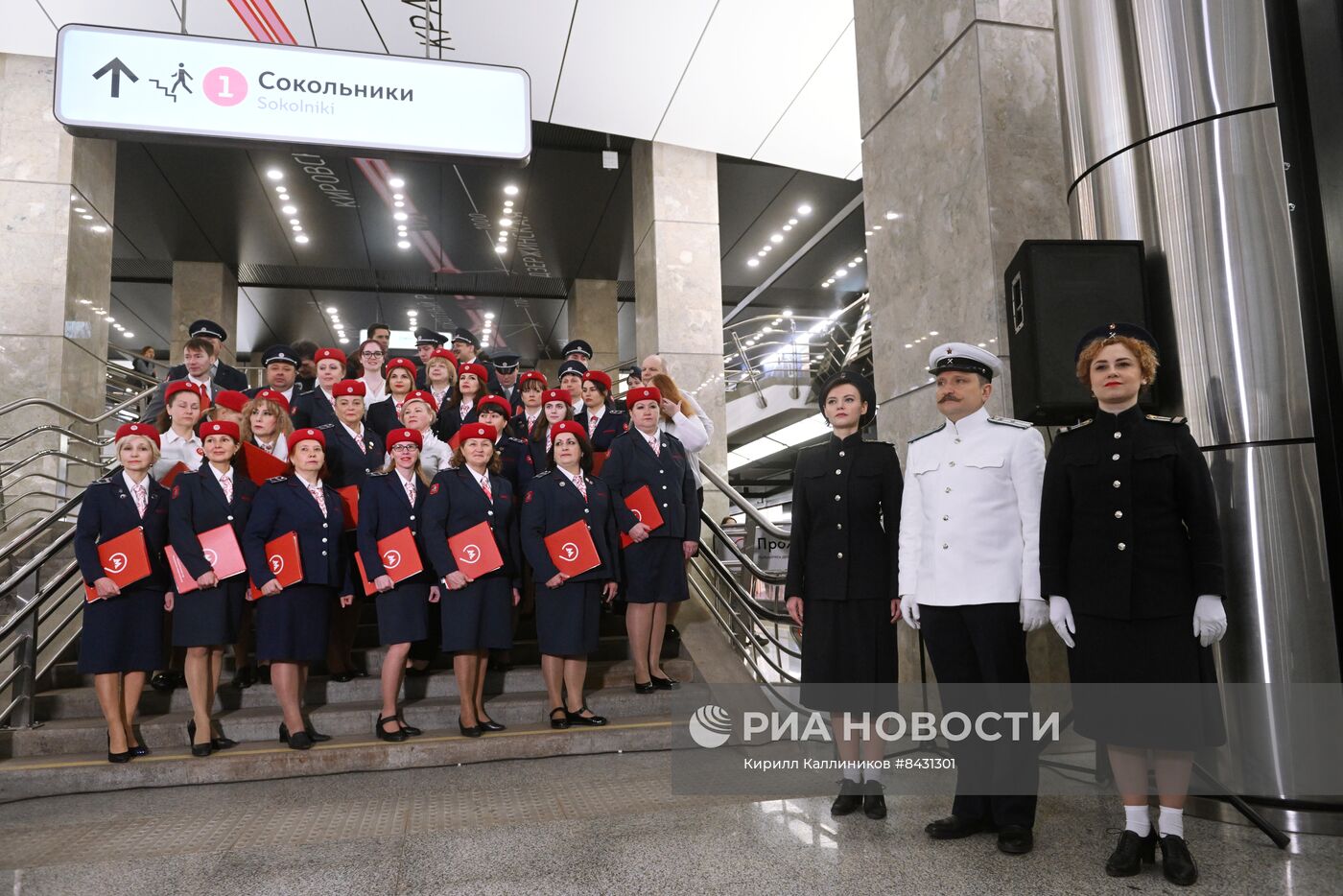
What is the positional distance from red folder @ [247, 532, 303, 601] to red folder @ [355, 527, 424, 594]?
12.7 inches

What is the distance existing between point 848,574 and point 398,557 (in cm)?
243

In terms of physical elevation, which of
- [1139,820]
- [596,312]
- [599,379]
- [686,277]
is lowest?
[1139,820]

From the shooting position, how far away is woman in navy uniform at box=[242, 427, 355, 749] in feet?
14.5

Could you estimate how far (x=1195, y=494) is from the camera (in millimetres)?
2660

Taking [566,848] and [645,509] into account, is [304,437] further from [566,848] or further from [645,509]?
[566,848]

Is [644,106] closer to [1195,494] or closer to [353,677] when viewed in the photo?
[353,677]

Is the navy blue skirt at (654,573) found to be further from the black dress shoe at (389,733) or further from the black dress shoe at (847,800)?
the black dress shoe at (847,800)

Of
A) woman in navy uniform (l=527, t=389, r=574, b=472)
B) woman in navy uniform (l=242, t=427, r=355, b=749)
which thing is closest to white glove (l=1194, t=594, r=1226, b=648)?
woman in navy uniform (l=527, t=389, r=574, b=472)

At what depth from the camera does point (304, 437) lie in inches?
186

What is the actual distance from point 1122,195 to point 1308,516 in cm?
139

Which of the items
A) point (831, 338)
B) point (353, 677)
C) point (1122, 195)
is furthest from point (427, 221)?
point (1122, 195)

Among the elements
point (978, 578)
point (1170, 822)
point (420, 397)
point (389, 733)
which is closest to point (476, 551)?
point (389, 733)

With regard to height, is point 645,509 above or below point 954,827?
above

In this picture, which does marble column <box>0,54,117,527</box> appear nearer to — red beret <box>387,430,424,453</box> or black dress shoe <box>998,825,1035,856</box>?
red beret <box>387,430,424,453</box>
